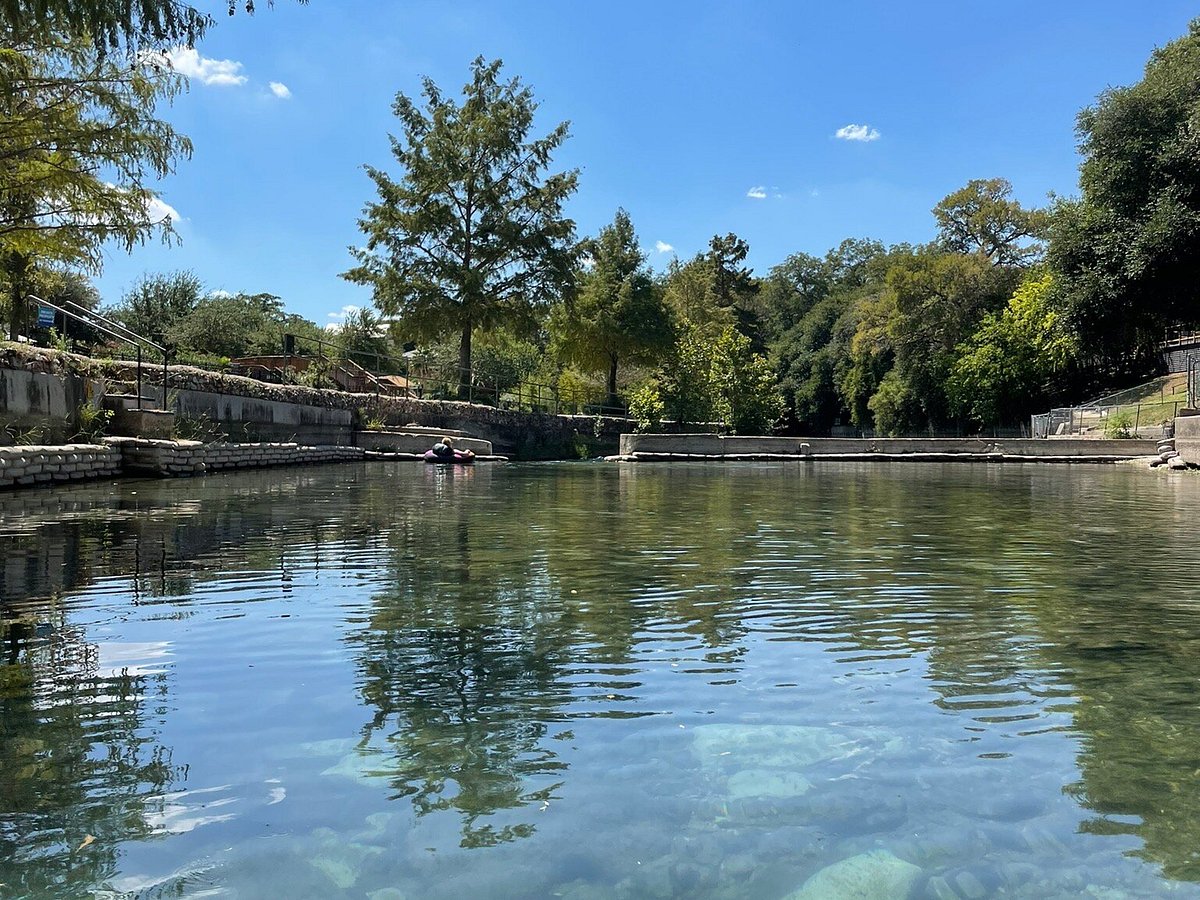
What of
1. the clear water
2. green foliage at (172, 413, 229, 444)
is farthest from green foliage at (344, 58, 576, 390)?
the clear water

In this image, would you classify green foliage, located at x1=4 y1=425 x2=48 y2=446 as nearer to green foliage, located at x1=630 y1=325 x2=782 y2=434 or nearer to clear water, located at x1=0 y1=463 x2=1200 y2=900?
clear water, located at x1=0 y1=463 x2=1200 y2=900

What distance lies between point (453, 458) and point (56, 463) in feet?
45.1

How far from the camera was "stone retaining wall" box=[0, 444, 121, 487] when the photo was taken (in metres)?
15.2

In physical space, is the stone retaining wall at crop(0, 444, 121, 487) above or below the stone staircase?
below

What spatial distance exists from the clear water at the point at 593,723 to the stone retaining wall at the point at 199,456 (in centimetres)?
1077

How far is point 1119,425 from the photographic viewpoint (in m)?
38.3

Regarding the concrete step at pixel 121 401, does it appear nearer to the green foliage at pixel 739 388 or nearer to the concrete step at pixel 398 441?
the concrete step at pixel 398 441

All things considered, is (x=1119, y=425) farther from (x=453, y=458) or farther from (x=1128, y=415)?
(x=453, y=458)

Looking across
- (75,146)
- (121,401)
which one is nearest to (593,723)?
(75,146)

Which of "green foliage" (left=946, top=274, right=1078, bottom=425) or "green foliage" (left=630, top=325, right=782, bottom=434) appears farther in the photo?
"green foliage" (left=946, top=274, right=1078, bottom=425)

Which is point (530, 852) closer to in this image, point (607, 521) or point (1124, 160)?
point (607, 521)

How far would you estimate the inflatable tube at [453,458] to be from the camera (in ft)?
94.1

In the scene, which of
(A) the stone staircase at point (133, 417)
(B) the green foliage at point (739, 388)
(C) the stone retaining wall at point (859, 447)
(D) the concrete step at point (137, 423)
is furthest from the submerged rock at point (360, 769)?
(B) the green foliage at point (739, 388)

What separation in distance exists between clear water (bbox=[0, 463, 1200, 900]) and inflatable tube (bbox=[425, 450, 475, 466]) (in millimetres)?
19281
